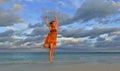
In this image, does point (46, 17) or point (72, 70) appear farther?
point (72, 70)

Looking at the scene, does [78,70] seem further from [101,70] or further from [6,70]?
[6,70]

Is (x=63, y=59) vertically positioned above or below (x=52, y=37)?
below

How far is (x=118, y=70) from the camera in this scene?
16.3 m

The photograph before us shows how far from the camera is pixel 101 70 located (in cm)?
1630

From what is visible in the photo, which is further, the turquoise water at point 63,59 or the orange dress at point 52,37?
the turquoise water at point 63,59

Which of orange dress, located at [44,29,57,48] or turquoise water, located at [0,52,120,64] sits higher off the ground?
orange dress, located at [44,29,57,48]

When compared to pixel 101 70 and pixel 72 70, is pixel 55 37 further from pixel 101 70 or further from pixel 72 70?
pixel 101 70

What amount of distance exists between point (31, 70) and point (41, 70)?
57cm

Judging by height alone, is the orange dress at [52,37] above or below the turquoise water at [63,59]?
above

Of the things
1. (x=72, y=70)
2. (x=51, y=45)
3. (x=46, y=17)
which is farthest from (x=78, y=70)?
(x=46, y=17)

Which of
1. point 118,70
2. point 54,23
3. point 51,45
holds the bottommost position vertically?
point 118,70

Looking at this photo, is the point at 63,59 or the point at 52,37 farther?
the point at 63,59

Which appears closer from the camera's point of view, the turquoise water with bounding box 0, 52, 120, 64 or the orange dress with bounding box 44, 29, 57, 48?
the orange dress with bounding box 44, 29, 57, 48

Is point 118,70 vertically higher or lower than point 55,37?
lower
